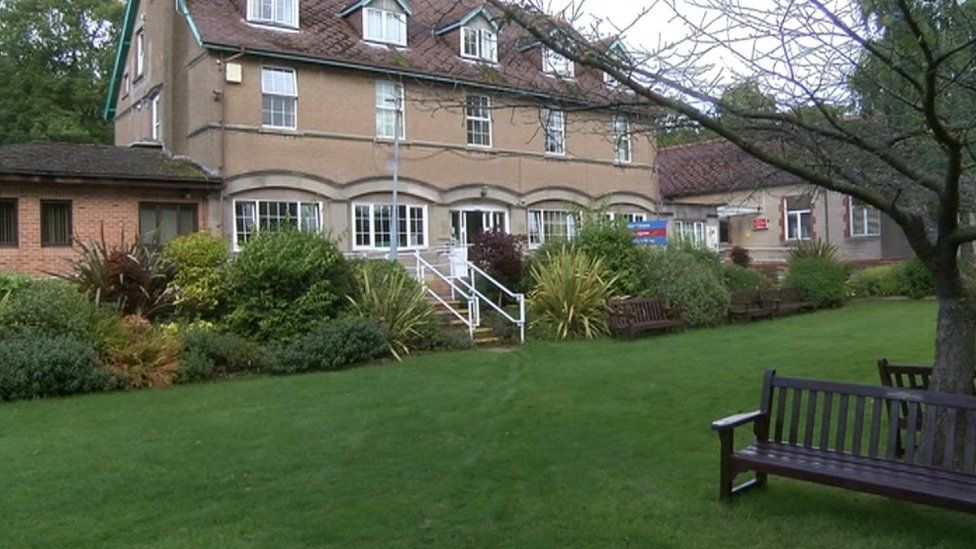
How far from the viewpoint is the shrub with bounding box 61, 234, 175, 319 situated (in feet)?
45.7

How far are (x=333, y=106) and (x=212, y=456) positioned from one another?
15112 mm

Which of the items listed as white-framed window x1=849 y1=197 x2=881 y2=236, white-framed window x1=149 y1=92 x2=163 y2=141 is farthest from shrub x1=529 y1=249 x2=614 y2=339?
white-framed window x1=849 y1=197 x2=881 y2=236

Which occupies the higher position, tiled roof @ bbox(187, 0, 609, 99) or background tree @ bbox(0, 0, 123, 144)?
background tree @ bbox(0, 0, 123, 144)

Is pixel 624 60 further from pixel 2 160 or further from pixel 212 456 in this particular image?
pixel 2 160

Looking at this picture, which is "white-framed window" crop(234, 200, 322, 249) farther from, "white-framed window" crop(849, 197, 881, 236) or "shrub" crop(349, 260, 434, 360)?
"white-framed window" crop(849, 197, 881, 236)

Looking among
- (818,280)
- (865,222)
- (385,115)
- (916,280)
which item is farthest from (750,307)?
(865,222)

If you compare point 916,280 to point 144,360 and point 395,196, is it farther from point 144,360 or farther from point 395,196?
point 144,360

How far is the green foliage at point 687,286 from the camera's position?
58.1 feet

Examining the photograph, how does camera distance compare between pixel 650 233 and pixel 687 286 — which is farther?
pixel 650 233

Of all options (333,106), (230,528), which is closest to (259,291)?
(333,106)

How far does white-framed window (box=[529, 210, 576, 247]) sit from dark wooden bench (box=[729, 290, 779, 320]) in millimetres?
6431

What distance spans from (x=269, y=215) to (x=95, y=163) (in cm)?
398

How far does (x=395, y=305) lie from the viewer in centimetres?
1458

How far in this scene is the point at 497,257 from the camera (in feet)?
64.2
